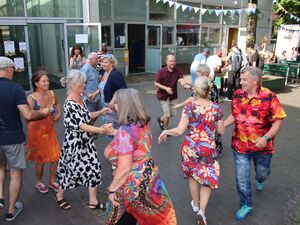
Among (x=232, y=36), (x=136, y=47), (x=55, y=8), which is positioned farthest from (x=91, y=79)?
(x=232, y=36)

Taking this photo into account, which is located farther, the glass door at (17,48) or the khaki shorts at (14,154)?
the glass door at (17,48)

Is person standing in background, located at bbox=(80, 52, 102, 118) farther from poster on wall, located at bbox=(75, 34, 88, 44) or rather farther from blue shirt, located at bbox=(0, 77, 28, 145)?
poster on wall, located at bbox=(75, 34, 88, 44)

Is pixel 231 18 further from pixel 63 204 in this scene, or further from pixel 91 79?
pixel 63 204

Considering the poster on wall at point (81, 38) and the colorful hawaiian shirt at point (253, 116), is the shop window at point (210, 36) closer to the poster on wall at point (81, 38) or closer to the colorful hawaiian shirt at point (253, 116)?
the poster on wall at point (81, 38)

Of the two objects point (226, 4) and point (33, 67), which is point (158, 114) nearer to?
point (33, 67)

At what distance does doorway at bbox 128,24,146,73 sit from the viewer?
1571 centimetres

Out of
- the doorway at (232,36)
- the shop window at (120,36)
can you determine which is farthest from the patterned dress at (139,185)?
the doorway at (232,36)

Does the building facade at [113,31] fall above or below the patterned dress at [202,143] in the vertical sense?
above

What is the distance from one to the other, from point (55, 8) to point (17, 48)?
2.01 m

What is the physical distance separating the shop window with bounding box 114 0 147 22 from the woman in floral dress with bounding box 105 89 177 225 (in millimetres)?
11680

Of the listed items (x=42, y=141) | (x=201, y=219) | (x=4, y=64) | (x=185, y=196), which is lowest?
(x=185, y=196)

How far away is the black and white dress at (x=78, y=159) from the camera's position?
3.44 meters

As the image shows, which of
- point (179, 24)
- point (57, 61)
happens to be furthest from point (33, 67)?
point (179, 24)

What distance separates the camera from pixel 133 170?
2416 mm
